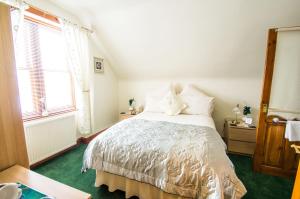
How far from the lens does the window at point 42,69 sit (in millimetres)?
2441

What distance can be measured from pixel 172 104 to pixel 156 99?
0.46 m

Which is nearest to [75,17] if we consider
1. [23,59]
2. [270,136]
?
[23,59]

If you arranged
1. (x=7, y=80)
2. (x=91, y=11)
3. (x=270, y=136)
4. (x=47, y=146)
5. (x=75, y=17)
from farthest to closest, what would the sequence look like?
(x=75, y=17)
(x=91, y=11)
(x=47, y=146)
(x=270, y=136)
(x=7, y=80)

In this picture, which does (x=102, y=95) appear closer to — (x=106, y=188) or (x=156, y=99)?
(x=156, y=99)

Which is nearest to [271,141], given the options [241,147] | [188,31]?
[241,147]

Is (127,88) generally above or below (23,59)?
below

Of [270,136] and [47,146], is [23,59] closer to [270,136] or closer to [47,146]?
[47,146]

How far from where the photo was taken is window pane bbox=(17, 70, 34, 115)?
7.91 ft

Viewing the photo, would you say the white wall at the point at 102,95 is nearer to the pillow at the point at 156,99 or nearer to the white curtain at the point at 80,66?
the white curtain at the point at 80,66

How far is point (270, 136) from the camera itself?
2232 mm

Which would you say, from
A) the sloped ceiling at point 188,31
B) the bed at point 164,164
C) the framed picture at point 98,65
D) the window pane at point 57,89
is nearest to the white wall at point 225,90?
the sloped ceiling at point 188,31

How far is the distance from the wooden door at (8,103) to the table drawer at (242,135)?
294 cm

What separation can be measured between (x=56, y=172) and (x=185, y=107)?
245cm

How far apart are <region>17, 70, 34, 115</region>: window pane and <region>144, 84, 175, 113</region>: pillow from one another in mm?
2094
